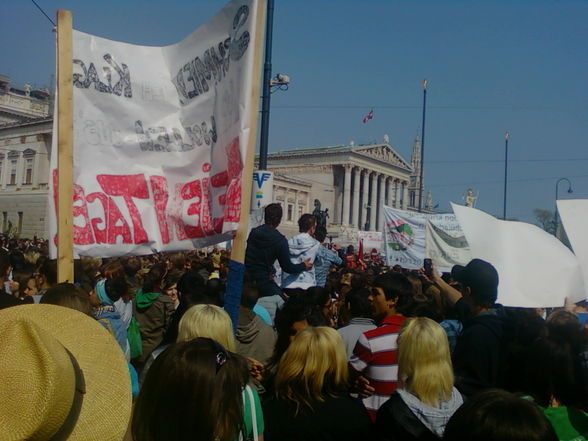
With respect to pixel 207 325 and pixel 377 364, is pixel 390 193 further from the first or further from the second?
pixel 207 325

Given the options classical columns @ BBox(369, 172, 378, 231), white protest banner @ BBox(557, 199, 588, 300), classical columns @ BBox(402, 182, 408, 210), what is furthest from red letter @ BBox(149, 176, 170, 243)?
classical columns @ BBox(402, 182, 408, 210)

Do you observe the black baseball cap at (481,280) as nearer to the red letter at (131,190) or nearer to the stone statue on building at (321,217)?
the red letter at (131,190)

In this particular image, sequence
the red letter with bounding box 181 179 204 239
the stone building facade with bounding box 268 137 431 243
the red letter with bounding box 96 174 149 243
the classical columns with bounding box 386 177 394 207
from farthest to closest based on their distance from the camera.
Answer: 1. the classical columns with bounding box 386 177 394 207
2. the stone building facade with bounding box 268 137 431 243
3. the red letter with bounding box 96 174 149 243
4. the red letter with bounding box 181 179 204 239

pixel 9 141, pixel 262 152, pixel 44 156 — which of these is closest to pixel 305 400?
pixel 262 152

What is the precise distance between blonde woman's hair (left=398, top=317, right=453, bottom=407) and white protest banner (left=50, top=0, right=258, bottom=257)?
4.76 feet

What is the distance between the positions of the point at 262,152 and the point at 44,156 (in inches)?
1887

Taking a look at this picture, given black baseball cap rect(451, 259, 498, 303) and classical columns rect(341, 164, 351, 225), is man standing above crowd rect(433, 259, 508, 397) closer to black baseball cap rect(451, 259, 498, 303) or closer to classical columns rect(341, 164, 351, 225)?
black baseball cap rect(451, 259, 498, 303)

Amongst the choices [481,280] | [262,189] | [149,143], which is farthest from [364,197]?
[481,280]

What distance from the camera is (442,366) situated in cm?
299

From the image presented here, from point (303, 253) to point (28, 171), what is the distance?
176 feet

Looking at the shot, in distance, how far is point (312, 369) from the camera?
2.90m

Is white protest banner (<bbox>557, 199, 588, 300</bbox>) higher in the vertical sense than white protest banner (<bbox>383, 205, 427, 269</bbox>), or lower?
higher

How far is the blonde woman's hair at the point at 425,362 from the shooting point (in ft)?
9.52

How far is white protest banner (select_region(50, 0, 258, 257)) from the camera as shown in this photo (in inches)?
160
